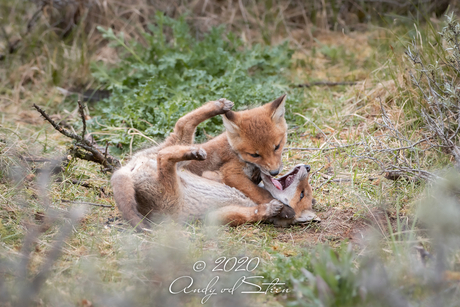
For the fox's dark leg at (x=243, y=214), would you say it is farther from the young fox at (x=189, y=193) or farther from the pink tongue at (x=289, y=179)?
the pink tongue at (x=289, y=179)

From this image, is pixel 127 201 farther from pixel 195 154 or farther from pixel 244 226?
pixel 244 226

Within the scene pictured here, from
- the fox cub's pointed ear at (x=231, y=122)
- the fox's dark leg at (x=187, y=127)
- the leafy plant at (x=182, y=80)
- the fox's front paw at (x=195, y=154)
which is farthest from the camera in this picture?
the leafy plant at (x=182, y=80)

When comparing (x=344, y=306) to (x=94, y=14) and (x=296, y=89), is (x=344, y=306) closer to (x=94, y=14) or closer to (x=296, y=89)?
(x=296, y=89)

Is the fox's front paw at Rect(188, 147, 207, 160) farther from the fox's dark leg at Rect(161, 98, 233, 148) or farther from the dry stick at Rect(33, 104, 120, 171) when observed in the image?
the dry stick at Rect(33, 104, 120, 171)

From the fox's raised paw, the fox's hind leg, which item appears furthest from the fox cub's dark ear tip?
the fox's raised paw

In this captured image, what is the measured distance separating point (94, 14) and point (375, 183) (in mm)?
7041

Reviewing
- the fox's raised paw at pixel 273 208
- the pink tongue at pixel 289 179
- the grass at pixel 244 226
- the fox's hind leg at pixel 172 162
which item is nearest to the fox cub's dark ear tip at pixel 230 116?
the fox's hind leg at pixel 172 162

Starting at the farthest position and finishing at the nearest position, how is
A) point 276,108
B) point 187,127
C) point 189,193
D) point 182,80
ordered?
1. point 182,80
2. point 187,127
3. point 276,108
4. point 189,193

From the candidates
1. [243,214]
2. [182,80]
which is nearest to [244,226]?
[243,214]

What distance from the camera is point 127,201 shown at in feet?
12.0

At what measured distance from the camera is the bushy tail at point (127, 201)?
144 inches

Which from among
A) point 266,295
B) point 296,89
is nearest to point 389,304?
point 266,295

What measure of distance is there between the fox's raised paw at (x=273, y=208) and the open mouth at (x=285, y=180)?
424mm

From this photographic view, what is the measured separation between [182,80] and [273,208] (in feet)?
10.7
